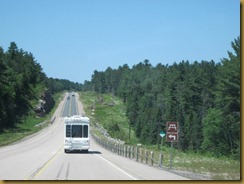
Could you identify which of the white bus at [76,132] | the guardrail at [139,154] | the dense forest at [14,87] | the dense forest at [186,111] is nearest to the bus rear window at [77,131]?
the white bus at [76,132]

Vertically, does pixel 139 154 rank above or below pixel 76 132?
below

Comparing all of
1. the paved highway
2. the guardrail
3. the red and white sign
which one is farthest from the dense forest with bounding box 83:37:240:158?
the red and white sign

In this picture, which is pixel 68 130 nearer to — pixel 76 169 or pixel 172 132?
pixel 76 169

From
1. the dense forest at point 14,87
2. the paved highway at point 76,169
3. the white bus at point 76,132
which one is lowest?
the paved highway at point 76,169

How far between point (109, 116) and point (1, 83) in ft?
244

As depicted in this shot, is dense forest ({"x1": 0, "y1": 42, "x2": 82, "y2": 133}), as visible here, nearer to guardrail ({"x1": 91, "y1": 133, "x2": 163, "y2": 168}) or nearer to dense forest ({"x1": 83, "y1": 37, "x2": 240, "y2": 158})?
dense forest ({"x1": 83, "y1": 37, "x2": 240, "y2": 158})

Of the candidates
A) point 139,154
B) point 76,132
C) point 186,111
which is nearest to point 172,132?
point 139,154

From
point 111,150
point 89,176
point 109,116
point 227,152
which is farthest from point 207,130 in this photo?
point 89,176

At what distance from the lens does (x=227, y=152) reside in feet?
297

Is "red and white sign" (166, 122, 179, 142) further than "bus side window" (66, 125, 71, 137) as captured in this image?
No

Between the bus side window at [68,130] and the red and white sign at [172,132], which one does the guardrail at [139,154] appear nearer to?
the red and white sign at [172,132]

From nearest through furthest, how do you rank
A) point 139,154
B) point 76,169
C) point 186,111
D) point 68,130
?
point 76,169
point 139,154
point 68,130
point 186,111

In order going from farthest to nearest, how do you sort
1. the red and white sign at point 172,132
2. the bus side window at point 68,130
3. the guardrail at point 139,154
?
the bus side window at point 68,130
the guardrail at point 139,154
the red and white sign at point 172,132

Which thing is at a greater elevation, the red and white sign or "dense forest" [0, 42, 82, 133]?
"dense forest" [0, 42, 82, 133]
